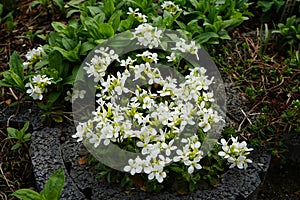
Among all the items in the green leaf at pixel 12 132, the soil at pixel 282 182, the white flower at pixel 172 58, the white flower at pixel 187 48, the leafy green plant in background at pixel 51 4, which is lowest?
the soil at pixel 282 182

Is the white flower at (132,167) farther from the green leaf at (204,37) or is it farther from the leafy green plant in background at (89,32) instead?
the green leaf at (204,37)

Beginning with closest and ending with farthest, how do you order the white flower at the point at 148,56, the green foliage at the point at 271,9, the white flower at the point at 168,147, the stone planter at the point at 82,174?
the white flower at the point at 168,147
the stone planter at the point at 82,174
the white flower at the point at 148,56
the green foliage at the point at 271,9

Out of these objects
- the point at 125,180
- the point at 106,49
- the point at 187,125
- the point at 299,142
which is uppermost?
the point at 106,49

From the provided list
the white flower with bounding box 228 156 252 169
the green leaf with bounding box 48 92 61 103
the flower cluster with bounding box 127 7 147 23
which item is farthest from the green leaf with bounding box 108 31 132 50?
the white flower with bounding box 228 156 252 169

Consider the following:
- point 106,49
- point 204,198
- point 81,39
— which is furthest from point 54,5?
point 204,198

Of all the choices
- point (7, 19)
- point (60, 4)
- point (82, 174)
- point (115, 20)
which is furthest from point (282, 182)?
point (7, 19)

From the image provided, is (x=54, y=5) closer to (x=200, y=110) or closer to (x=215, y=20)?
(x=215, y=20)

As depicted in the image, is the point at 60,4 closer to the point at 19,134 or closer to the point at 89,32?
the point at 89,32

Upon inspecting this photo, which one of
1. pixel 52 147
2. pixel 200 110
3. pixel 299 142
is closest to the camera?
pixel 200 110

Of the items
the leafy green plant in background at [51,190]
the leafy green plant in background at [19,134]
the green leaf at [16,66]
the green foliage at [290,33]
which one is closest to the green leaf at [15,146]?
the leafy green plant in background at [19,134]
